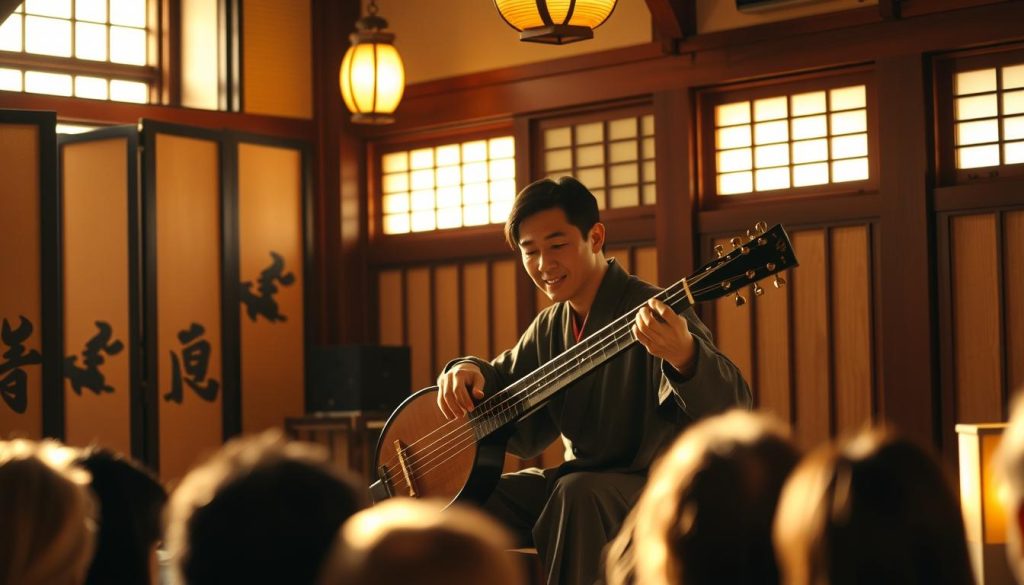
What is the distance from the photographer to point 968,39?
4.86m

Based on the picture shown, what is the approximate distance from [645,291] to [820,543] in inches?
104

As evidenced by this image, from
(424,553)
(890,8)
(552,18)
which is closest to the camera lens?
(424,553)

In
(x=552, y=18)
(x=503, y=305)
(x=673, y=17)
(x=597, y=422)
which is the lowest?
(x=597, y=422)

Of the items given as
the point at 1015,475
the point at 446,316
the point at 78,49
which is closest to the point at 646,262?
the point at 446,316

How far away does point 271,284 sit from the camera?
6309 mm

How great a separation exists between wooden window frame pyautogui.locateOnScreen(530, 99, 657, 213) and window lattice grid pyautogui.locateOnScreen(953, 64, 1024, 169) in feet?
4.14

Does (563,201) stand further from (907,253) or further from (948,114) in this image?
(948,114)

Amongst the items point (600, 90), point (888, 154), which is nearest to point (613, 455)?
point (888, 154)

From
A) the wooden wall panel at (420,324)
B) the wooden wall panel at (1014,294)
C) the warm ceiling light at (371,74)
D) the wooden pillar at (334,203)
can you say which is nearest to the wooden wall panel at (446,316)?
the wooden wall panel at (420,324)

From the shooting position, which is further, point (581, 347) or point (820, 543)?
point (581, 347)

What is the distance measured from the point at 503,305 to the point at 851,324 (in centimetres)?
166

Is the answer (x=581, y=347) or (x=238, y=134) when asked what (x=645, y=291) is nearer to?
(x=581, y=347)

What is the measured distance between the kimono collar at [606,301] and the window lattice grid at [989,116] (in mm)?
2009

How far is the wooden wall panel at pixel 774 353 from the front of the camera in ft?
17.6
